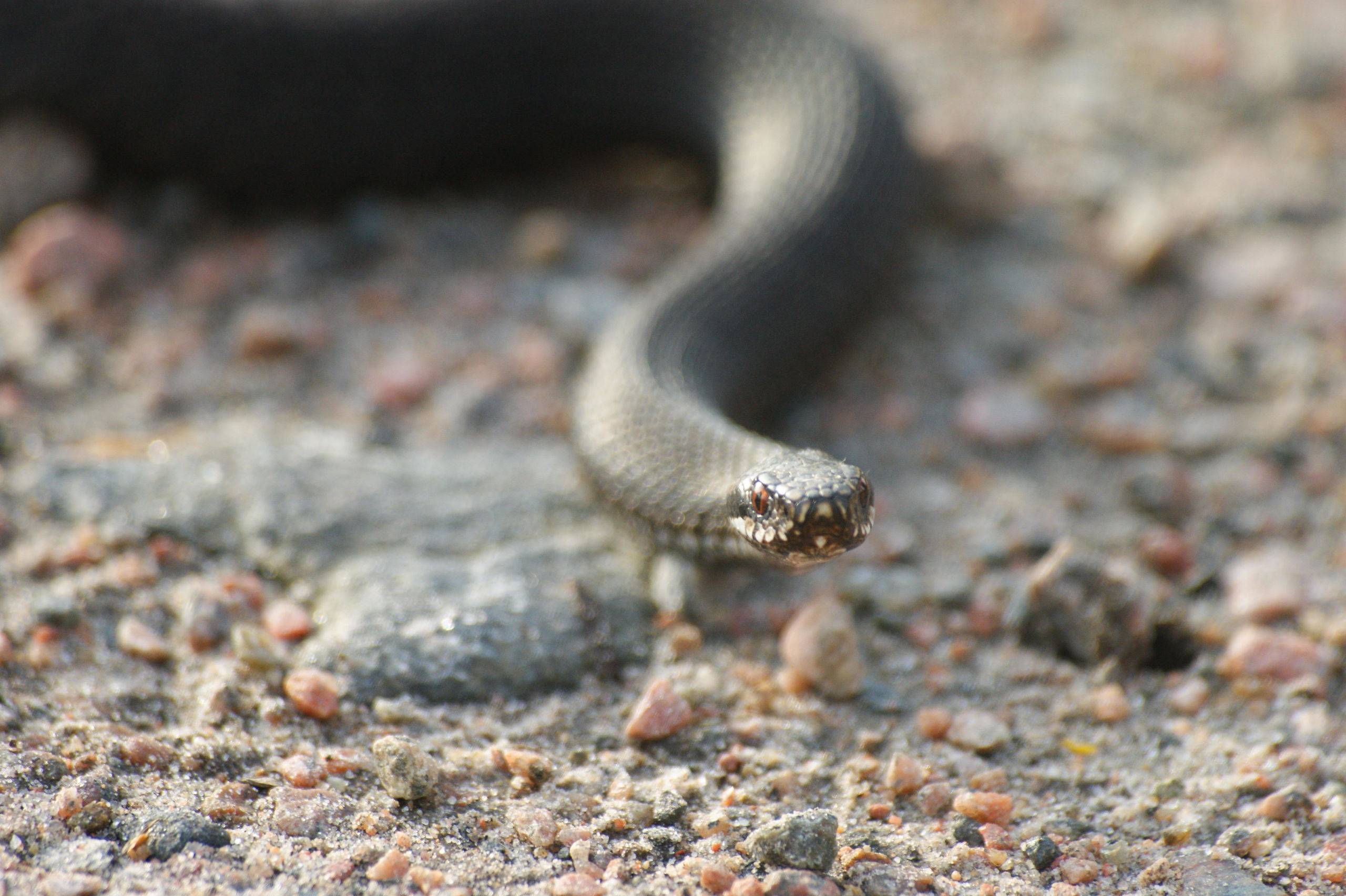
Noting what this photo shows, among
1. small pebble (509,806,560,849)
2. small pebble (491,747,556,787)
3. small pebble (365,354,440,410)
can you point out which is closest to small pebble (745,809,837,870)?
small pebble (509,806,560,849)

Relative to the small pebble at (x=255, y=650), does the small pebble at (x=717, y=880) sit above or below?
below

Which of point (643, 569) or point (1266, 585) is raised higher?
point (1266, 585)

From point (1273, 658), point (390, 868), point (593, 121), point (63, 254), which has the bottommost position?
point (390, 868)

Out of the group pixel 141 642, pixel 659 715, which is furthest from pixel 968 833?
pixel 141 642

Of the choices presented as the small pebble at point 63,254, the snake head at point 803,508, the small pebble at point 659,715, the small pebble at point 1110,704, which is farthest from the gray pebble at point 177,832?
the small pebble at point 63,254

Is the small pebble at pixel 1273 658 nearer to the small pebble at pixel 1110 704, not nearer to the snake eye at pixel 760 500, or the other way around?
the small pebble at pixel 1110 704

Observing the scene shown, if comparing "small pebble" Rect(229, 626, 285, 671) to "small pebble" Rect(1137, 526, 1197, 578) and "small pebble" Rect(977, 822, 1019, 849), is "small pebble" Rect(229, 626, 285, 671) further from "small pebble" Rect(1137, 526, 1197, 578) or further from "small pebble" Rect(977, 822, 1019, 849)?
"small pebble" Rect(1137, 526, 1197, 578)

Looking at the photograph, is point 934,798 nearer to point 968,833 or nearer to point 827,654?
point 968,833
